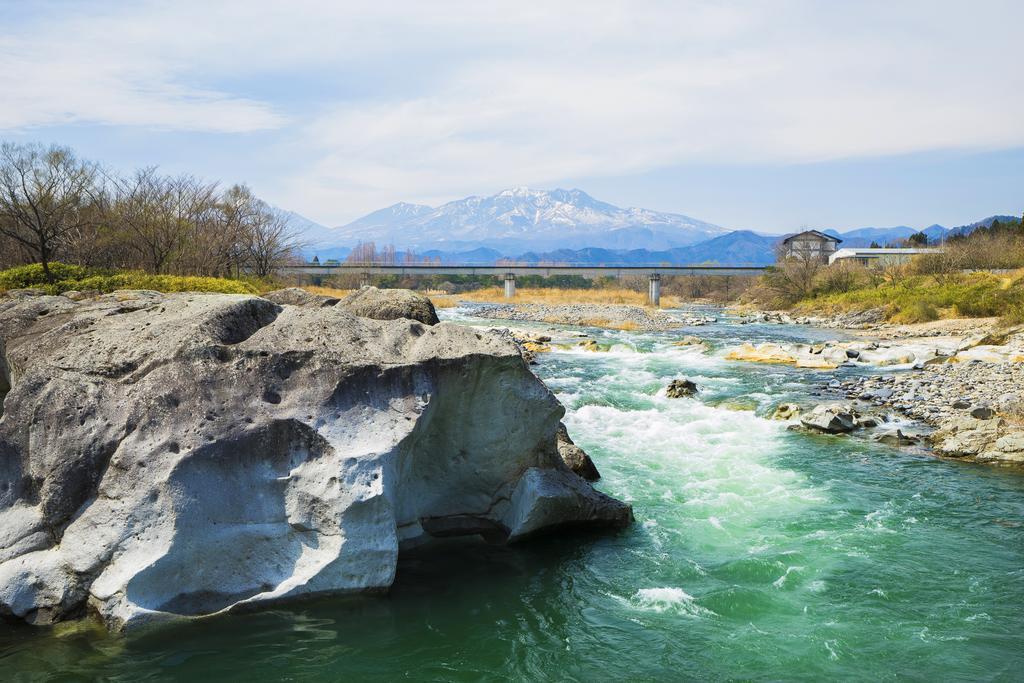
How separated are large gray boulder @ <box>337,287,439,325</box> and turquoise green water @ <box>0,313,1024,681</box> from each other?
446 centimetres

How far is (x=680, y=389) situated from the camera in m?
21.8

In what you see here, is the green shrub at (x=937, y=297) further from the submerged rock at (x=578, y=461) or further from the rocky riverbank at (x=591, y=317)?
the submerged rock at (x=578, y=461)

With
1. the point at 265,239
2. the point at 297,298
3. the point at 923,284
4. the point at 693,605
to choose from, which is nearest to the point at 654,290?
the point at 923,284

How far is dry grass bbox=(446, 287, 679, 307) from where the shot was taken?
7275 cm

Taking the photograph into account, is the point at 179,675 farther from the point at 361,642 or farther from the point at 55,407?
the point at 55,407

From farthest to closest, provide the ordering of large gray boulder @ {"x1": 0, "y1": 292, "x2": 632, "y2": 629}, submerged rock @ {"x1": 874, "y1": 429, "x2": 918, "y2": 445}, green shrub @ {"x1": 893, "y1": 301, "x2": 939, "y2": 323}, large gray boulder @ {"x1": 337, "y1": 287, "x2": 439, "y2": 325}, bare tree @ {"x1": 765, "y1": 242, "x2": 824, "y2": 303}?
1. bare tree @ {"x1": 765, "y1": 242, "x2": 824, "y2": 303}
2. green shrub @ {"x1": 893, "y1": 301, "x2": 939, "y2": 323}
3. submerged rock @ {"x1": 874, "y1": 429, "x2": 918, "y2": 445}
4. large gray boulder @ {"x1": 337, "y1": 287, "x2": 439, "y2": 325}
5. large gray boulder @ {"x1": 0, "y1": 292, "x2": 632, "y2": 629}

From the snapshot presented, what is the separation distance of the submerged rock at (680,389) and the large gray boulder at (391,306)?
10.6 meters

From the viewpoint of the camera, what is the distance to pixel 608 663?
731cm

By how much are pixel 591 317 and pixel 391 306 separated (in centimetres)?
4033

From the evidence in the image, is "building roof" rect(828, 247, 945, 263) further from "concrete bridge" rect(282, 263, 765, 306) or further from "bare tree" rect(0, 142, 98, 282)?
"bare tree" rect(0, 142, 98, 282)

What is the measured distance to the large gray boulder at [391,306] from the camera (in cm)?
1265

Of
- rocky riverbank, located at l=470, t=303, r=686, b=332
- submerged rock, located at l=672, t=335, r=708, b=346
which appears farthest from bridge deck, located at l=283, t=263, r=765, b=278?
submerged rock, located at l=672, t=335, r=708, b=346

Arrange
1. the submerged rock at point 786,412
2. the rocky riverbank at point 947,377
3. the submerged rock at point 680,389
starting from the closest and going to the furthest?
the rocky riverbank at point 947,377 → the submerged rock at point 786,412 → the submerged rock at point 680,389

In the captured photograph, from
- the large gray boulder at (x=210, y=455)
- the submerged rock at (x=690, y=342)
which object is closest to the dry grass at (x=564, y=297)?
the submerged rock at (x=690, y=342)
